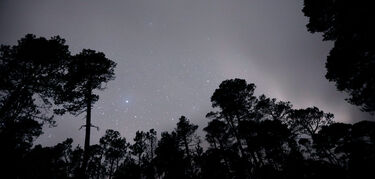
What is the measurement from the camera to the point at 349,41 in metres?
8.42

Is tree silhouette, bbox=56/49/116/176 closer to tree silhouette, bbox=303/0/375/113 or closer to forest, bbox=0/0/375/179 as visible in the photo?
forest, bbox=0/0/375/179

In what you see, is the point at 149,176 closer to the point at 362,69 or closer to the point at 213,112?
the point at 213,112

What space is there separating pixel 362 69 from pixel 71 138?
139ft

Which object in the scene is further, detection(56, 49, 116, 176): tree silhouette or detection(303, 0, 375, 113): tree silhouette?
detection(56, 49, 116, 176): tree silhouette

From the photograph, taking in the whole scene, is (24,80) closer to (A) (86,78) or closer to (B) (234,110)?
(A) (86,78)

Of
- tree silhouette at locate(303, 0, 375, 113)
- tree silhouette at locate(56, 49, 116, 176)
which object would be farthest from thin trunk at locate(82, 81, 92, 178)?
tree silhouette at locate(303, 0, 375, 113)

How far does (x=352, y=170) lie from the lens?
14.5 metres

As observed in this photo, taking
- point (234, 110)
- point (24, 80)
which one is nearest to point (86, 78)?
point (24, 80)

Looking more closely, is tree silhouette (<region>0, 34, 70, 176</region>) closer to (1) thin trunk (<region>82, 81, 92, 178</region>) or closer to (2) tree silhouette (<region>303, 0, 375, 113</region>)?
(1) thin trunk (<region>82, 81, 92, 178</region>)

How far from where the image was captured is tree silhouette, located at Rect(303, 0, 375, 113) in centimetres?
780

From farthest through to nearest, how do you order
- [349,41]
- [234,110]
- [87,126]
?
[234,110], [87,126], [349,41]

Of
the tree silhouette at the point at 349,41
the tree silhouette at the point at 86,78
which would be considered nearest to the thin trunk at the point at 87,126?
the tree silhouette at the point at 86,78

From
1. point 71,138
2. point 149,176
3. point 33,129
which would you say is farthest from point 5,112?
point 71,138

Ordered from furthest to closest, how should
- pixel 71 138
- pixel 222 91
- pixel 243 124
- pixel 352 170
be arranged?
pixel 71 138, pixel 222 91, pixel 243 124, pixel 352 170
